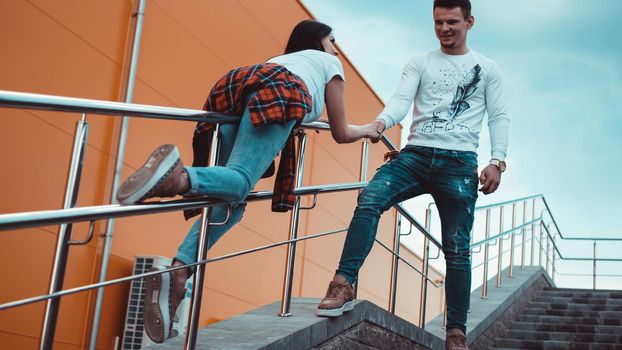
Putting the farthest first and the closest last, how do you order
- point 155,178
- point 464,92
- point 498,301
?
point 498,301 → point 464,92 → point 155,178

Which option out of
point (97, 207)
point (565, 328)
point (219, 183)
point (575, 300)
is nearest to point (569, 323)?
point (565, 328)

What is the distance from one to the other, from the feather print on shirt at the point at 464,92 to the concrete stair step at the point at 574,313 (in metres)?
3.59

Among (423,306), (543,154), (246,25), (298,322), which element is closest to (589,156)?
(543,154)

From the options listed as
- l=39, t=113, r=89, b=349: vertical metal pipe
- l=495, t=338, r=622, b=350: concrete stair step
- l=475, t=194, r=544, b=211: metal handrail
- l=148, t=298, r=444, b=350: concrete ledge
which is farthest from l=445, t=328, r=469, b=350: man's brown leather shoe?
l=475, t=194, r=544, b=211: metal handrail

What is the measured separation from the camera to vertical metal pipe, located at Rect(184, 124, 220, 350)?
2186 mm

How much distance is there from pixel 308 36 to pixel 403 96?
2.11 ft

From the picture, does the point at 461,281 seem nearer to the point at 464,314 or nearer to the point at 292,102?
the point at 464,314

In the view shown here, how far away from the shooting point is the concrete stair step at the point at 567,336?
17.1 ft

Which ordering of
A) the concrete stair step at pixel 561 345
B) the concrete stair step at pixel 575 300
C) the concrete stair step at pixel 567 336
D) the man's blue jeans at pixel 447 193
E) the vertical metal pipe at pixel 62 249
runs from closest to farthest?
the vertical metal pipe at pixel 62 249
the man's blue jeans at pixel 447 193
the concrete stair step at pixel 561 345
the concrete stair step at pixel 567 336
the concrete stair step at pixel 575 300

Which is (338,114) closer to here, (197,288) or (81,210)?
Answer: (197,288)

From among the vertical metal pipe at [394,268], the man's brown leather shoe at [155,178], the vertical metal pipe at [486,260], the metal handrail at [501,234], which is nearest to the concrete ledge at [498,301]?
the vertical metal pipe at [486,260]

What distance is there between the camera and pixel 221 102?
2414mm

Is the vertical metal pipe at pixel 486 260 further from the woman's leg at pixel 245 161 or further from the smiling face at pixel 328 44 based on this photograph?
the woman's leg at pixel 245 161

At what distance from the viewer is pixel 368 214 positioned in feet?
9.77
